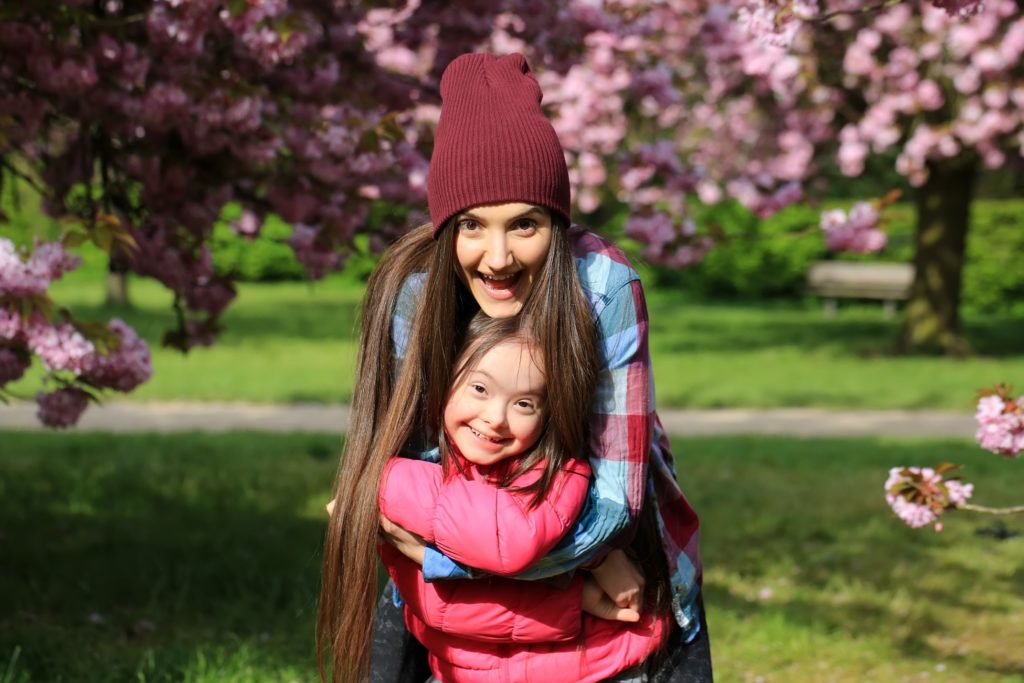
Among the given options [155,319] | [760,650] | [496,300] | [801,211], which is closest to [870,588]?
[760,650]

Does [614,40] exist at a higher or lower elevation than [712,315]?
higher

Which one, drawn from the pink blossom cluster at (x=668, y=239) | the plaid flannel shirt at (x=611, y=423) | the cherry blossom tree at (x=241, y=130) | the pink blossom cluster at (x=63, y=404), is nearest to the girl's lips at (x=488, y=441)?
the plaid flannel shirt at (x=611, y=423)

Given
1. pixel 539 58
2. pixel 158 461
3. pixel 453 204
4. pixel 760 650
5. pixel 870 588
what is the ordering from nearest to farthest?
pixel 453 204 < pixel 760 650 < pixel 870 588 < pixel 539 58 < pixel 158 461

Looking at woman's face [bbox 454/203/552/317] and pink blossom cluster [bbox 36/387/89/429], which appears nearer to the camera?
woman's face [bbox 454/203/552/317]

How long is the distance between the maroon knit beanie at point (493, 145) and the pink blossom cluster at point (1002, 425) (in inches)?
56.8

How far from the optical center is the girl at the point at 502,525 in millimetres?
2086

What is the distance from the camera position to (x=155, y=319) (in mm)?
17188

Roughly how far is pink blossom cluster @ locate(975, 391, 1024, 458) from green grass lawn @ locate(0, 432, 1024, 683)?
2.19 ft

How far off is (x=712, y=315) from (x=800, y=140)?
235 inches

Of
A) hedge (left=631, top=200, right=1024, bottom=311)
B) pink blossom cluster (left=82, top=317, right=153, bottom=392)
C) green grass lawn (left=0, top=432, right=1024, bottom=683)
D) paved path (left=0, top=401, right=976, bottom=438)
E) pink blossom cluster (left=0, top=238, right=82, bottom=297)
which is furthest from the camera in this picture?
hedge (left=631, top=200, right=1024, bottom=311)

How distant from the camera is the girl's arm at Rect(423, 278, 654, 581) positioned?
2.14 m

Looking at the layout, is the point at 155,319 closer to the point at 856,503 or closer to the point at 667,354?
the point at 667,354

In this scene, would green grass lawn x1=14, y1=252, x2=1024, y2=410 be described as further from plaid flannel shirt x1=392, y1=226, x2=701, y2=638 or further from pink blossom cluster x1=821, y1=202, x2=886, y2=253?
plaid flannel shirt x1=392, y1=226, x2=701, y2=638

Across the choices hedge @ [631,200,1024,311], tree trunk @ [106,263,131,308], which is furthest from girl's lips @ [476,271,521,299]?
tree trunk @ [106,263,131,308]
